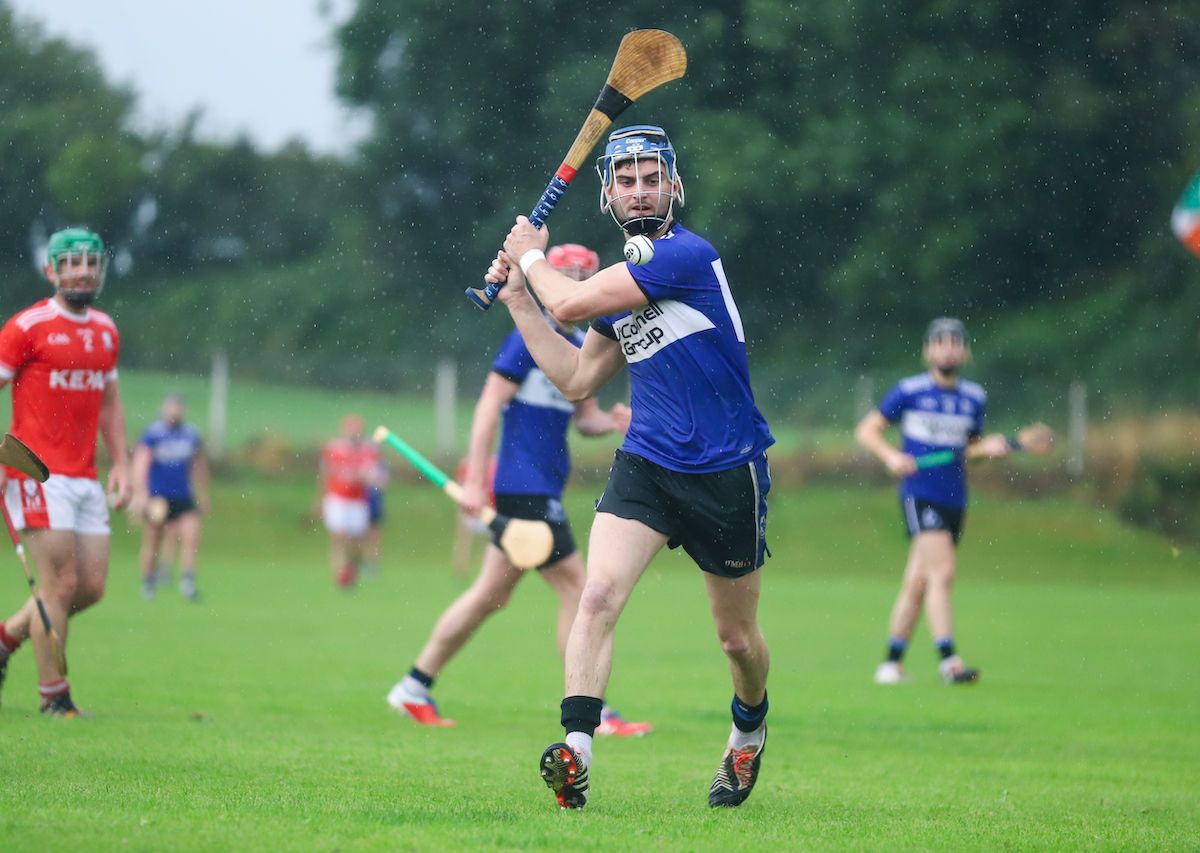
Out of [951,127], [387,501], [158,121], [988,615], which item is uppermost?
[158,121]

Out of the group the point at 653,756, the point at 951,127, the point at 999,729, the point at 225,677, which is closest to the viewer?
the point at 653,756

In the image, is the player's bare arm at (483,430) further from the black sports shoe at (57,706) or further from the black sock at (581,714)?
the black sock at (581,714)

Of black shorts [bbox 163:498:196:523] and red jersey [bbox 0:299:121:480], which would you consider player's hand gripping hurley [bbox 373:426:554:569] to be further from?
black shorts [bbox 163:498:196:523]

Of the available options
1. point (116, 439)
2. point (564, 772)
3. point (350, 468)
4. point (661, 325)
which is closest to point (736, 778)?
point (564, 772)

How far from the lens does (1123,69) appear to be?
32719 millimetres

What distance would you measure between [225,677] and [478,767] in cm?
423

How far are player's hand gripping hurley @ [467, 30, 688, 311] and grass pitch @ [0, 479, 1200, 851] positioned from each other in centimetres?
196

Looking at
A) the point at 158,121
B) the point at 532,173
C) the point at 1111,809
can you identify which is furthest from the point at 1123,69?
the point at 1111,809

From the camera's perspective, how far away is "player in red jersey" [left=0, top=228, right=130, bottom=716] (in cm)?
846

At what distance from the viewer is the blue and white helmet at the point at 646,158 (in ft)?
20.0

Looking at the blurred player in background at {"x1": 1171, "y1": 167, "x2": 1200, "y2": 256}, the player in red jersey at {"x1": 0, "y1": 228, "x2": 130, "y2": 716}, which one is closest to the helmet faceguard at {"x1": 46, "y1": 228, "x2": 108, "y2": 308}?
the player in red jersey at {"x1": 0, "y1": 228, "x2": 130, "y2": 716}

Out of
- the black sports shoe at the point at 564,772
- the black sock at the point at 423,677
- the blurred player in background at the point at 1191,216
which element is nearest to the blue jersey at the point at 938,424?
the black sock at the point at 423,677

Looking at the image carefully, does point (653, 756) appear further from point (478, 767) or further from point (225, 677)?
point (225, 677)

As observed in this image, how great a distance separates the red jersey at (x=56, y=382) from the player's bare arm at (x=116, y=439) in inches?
8.5
